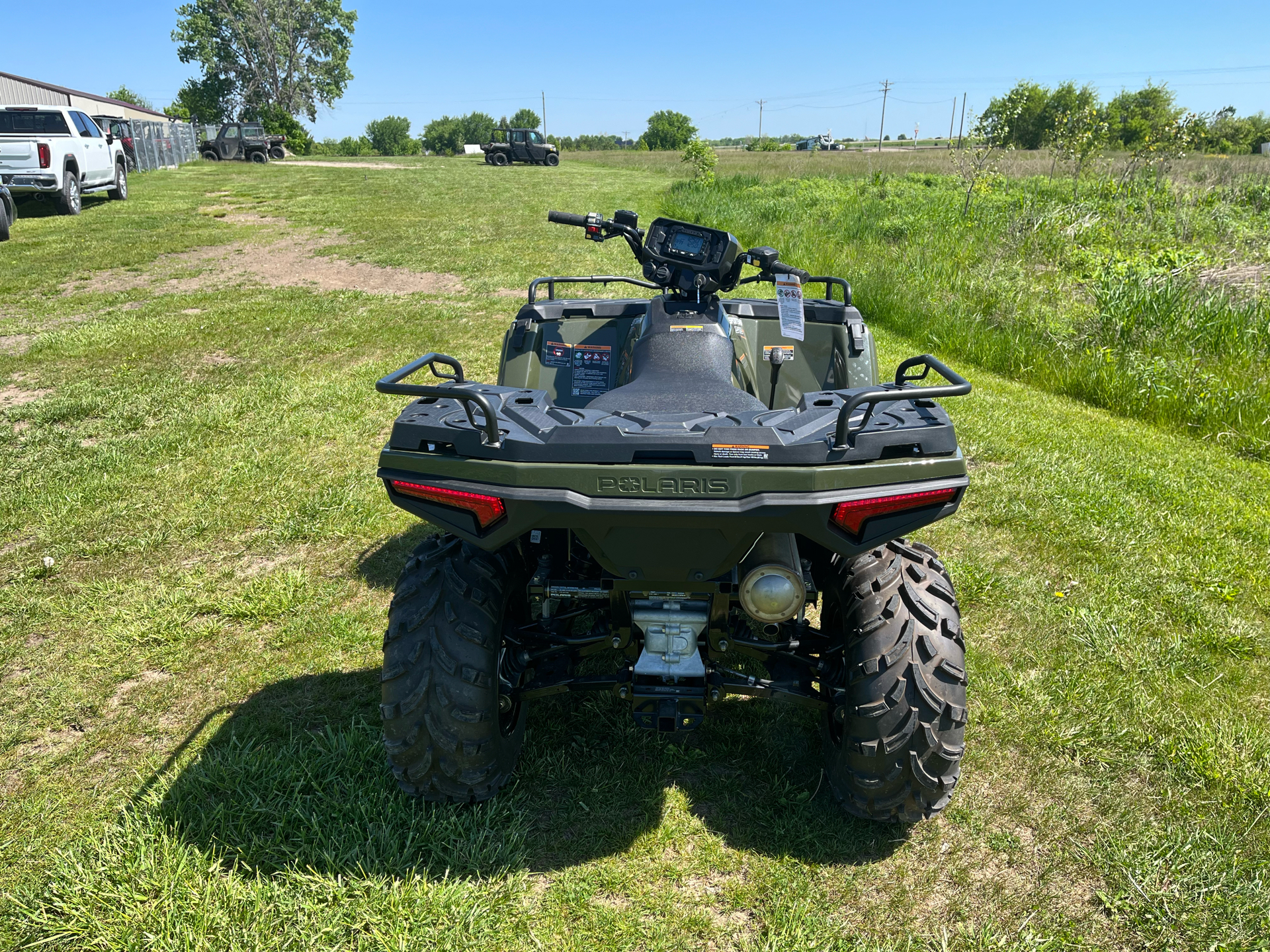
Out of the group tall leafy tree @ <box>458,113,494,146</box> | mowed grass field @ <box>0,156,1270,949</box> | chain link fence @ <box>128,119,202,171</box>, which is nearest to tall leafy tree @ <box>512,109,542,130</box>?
tall leafy tree @ <box>458,113,494,146</box>

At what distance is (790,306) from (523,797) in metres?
1.91

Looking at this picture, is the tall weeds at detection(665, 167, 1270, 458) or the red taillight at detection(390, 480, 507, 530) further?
the tall weeds at detection(665, 167, 1270, 458)

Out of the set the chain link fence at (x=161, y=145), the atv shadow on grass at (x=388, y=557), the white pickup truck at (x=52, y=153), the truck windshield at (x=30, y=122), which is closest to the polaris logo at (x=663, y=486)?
the atv shadow on grass at (x=388, y=557)

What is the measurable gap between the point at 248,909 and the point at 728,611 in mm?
1583

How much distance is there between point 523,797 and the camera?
111 inches

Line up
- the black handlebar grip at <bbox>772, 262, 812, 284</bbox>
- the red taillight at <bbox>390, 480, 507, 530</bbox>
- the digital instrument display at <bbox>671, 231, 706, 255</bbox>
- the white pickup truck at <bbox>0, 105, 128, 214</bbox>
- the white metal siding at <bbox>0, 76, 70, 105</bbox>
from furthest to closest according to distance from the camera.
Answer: the white metal siding at <bbox>0, 76, 70, 105</bbox> < the white pickup truck at <bbox>0, 105, 128, 214</bbox> < the digital instrument display at <bbox>671, 231, 706, 255</bbox> < the black handlebar grip at <bbox>772, 262, 812, 284</bbox> < the red taillight at <bbox>390, 480, 507, 530</bbox>

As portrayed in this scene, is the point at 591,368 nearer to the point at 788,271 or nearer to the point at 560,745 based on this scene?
the point at 788,271

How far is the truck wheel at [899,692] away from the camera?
95.7 inches

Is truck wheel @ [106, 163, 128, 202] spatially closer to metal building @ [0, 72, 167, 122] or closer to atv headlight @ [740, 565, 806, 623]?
atv headlight @ [740, 565, 806, 623]

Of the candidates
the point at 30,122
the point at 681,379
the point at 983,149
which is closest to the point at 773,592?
the point at 681,379

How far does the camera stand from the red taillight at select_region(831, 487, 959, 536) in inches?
83.4

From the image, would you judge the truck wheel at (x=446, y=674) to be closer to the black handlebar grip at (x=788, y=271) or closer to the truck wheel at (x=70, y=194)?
the black handlebar grip at (x=788, y=271)

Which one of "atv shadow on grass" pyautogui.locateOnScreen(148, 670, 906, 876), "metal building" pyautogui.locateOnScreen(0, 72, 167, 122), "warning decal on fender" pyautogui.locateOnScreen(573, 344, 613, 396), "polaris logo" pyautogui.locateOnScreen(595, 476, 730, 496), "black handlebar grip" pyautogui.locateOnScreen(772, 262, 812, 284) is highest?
"metal building" pyautogui.locateOnScreen(0, 72, 167, 122)

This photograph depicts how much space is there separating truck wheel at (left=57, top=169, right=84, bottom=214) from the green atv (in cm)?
1666
